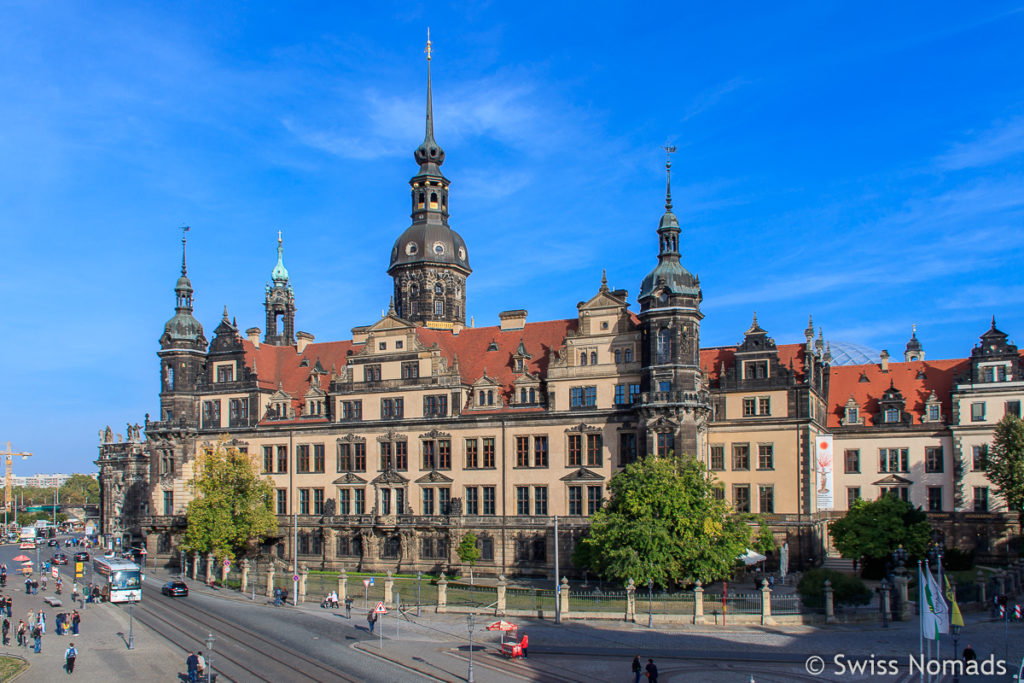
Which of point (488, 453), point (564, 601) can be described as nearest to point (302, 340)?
point (488, 453)

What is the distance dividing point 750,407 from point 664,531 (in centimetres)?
2191

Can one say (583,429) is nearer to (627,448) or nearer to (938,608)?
(627,448)

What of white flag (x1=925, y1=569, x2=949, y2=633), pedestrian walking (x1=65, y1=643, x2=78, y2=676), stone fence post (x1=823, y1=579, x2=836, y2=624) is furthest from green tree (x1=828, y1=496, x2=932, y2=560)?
pedestrian walking (x1=65, y1=643, x2=78, y2=676)

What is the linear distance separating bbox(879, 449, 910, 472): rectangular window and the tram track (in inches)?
2150

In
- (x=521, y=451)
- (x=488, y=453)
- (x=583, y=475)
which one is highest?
(x=521, y=451)

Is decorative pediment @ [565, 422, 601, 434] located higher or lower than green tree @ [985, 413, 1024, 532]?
higher

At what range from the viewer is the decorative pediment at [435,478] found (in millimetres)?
76762

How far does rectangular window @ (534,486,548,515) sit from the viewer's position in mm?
73438

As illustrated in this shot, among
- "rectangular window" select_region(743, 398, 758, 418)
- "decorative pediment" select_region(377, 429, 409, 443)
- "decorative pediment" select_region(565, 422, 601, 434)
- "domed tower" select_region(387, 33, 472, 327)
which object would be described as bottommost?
"decorative pediment" select_region(377, 429, 409, 443)

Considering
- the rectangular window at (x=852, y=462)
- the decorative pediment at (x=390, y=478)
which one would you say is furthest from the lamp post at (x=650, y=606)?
the rectangular window at (x=852, y=462)

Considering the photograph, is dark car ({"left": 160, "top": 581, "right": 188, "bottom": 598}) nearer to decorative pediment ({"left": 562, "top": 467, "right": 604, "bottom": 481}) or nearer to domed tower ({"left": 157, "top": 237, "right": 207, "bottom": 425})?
domed tower ({"left": 157, "top": 237, "right": 207, "bottom": 425})

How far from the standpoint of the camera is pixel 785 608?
179 ft

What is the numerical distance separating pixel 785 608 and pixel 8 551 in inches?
4241

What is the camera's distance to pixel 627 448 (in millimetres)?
71250
